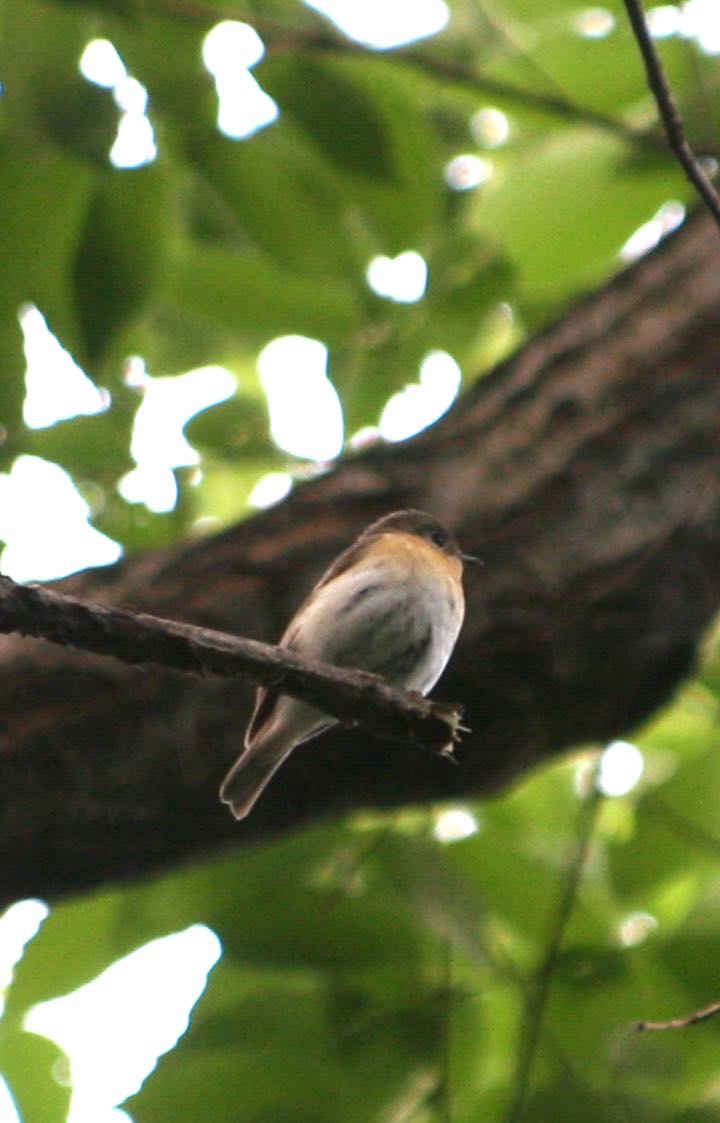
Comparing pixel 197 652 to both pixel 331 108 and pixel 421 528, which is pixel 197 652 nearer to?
pixel 421 528

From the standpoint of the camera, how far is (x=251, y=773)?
3221 millimetres

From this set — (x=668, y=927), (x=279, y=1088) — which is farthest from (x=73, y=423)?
(x=668, y=927)

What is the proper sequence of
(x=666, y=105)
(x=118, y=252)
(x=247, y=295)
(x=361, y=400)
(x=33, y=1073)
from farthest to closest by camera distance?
(x=361, y=400), (x=247, y=295), (x=33, y=1073), (x=118, y=252), (x=666, y=105)

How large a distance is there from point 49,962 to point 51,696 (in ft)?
2.72

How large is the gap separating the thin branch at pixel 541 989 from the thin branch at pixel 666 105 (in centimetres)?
187

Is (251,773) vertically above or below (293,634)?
below

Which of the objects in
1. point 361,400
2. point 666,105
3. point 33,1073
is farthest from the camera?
point 361,400

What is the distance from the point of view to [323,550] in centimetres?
357

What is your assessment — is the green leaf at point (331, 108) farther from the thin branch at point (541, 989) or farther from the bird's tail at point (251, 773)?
the thin branch at point (541, 989)

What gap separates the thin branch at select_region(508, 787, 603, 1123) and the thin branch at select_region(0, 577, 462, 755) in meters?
1.54

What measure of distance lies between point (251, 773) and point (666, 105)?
1.59 metres

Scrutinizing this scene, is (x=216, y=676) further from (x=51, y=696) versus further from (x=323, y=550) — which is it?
(x=323, y=550)

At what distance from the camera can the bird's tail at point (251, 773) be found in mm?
3125

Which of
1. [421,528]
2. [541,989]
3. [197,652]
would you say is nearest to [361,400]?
[421,528]
